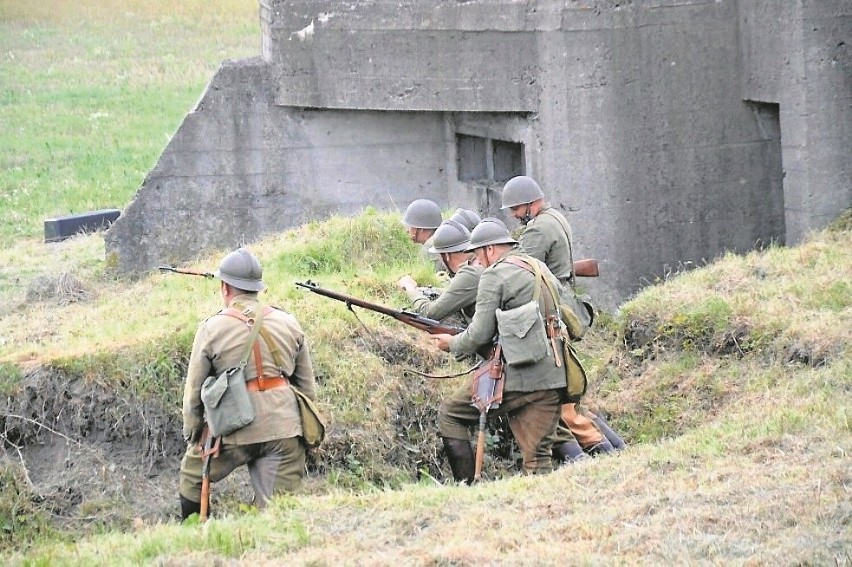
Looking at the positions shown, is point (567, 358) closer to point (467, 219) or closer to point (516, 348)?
point (516, 348)

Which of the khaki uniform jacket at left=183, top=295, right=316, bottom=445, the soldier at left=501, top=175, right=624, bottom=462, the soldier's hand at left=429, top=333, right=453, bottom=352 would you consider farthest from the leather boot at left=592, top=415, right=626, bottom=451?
the khaki uniform jacket at left=183, top=295, right=316, bottom=445

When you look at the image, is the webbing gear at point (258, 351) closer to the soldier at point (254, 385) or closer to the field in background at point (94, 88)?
the soldier at point (254, 385)

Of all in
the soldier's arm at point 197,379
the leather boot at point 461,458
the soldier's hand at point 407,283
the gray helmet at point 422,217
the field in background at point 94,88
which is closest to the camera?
the soldier's arm at point 197,379

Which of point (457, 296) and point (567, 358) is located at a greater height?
point (457, 296)

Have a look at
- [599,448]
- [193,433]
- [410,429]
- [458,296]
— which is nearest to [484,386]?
[458,296]

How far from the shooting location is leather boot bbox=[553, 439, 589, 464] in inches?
384

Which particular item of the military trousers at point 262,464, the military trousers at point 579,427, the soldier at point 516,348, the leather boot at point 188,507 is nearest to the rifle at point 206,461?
the military trousers at point 262,464

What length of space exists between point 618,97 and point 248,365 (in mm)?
6972

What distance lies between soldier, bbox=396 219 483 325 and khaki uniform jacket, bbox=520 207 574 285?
2.31 feet

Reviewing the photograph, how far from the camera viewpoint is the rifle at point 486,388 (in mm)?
9328

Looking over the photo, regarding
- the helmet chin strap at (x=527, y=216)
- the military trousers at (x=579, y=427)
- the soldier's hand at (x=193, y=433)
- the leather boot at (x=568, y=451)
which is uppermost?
the helmet chin strap at (x=527, y=216)

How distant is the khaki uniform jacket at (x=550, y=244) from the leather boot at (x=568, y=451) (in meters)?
1.46

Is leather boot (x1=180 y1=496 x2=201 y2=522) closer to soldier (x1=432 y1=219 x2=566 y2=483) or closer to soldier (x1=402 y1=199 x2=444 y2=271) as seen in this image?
soldier (x1=432 y1=219 x2=566 y2=483)

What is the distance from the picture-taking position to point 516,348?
30.0 feet
